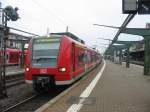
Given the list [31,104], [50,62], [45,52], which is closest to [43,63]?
[50,62]

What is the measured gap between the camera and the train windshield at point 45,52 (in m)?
17.6

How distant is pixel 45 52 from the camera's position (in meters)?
18.1

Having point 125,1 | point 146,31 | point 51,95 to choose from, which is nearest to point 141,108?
point 125,1

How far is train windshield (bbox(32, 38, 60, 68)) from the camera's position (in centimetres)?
1764

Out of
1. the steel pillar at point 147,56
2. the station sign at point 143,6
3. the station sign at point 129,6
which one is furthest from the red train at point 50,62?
the steel pillar at point 147,56

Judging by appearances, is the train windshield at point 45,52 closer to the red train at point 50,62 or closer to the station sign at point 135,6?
the red train at point 50,62

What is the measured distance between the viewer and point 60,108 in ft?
37.6

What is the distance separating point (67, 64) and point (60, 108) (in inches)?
244

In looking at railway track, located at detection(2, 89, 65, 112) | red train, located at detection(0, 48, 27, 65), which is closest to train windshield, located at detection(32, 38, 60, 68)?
railway track, located at detection(2, 89, 65, 112)

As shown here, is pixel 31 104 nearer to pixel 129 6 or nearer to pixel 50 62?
pixel 50 62

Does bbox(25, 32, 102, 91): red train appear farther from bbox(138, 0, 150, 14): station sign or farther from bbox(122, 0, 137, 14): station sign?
bbox(122, 0, 137, 14): station sign

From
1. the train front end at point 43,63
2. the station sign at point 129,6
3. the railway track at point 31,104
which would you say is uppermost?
the station sign at point 129,6

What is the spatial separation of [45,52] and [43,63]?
2.10 ft

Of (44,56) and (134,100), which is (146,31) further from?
(134,100)
